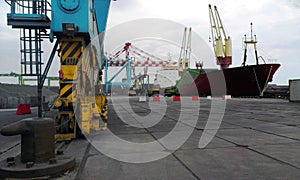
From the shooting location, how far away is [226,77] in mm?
37156

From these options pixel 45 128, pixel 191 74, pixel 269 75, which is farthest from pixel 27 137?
pixel 191 74

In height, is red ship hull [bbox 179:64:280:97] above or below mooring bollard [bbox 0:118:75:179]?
above

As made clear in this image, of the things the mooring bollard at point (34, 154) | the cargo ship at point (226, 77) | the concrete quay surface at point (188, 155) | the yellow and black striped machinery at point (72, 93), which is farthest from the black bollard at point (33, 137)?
the cargo ship at point (226, 77)

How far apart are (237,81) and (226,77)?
2342 mm

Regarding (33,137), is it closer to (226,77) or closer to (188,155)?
(188,155)

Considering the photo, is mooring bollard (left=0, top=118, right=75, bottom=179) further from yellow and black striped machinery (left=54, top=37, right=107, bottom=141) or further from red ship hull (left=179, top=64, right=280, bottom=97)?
red ship hull (left=179, top=64, right=280, bottom=97)

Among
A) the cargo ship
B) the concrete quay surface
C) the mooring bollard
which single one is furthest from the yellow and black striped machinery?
the cargo ship

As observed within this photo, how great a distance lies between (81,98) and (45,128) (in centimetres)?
255

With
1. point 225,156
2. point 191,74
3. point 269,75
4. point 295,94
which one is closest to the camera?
point 225,156

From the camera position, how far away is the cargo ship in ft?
105

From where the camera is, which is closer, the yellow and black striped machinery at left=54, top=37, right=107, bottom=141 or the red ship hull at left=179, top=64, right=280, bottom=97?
the yellow and black striped machinery at left=54, top=37, right=107, bottom=141

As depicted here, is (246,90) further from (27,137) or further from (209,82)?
(27,137)

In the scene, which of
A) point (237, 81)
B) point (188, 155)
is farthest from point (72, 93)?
point (237, 81)

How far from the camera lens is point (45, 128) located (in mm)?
3820
